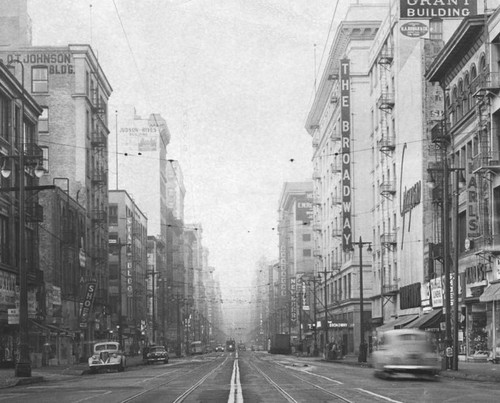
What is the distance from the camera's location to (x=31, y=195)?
6431 cm

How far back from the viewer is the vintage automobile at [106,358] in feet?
185

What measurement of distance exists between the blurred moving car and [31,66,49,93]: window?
57478mm

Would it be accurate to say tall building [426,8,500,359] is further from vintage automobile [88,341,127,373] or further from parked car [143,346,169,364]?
parked car [143,346,169,364]

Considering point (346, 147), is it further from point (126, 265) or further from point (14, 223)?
point (14, 223)

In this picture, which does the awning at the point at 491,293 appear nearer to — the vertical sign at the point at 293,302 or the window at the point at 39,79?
the window at the point at 39,79

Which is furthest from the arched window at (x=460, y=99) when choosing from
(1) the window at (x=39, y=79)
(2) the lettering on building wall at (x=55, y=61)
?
(1) the window at (x=39, y=79)

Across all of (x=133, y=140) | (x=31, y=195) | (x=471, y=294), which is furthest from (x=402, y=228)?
(x=133, y=140)

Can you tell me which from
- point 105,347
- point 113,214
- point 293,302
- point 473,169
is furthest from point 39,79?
Answer: point 293,302

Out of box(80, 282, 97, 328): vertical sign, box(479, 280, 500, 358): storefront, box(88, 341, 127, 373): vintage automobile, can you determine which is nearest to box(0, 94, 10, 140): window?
box(88, 341, 127, 373): vintage automobile

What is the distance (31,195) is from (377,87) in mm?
34712

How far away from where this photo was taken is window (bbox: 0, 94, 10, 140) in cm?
6050

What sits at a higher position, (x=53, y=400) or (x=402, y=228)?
(x=402, y=228)

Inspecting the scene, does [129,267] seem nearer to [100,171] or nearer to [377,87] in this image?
[100,171]

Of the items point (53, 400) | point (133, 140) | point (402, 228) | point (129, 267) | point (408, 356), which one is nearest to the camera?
point (53, 400)
